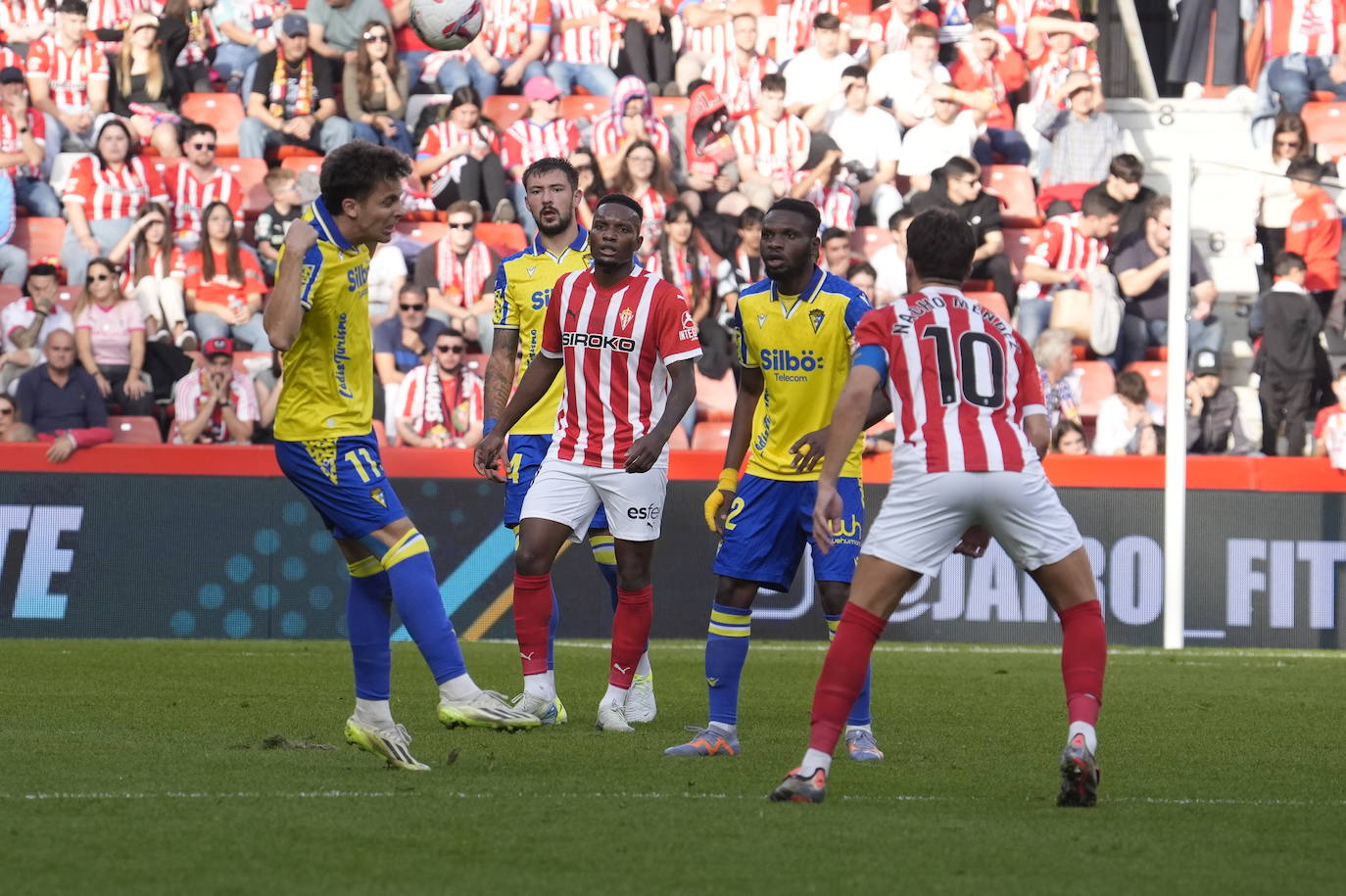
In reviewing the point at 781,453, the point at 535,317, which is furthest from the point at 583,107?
the point at 781,453

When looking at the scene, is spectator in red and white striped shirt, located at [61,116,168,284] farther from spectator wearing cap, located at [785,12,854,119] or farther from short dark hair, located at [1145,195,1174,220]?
short dark hair, located at [1145,195,1174,220]

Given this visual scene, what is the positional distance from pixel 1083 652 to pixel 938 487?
0.75m

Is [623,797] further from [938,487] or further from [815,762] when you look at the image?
[938,487]

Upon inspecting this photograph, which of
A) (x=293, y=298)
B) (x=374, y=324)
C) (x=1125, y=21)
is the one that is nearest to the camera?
(x=293, y=298)

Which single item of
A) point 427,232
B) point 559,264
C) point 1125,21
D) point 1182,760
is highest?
point 1125,21

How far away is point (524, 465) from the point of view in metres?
9.10

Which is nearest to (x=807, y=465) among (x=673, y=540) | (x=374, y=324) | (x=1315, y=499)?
(x=673, y=540)

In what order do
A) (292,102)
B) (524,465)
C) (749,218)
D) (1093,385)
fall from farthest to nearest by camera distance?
(292,102)
(749,218)
(1093,385)
(524,465)

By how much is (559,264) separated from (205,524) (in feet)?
18.7

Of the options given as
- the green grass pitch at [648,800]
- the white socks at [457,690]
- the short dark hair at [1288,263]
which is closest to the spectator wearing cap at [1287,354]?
the short dark hair at [1288,263]

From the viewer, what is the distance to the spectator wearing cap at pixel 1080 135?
1870cm

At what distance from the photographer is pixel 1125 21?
70.7 ft

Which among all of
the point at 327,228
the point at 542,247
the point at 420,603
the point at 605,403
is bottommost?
the point at 420,603

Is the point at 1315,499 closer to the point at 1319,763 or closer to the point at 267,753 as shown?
the point at 1319,763
